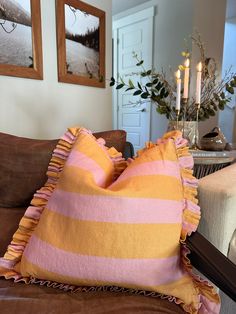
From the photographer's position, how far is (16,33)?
56.5 inches

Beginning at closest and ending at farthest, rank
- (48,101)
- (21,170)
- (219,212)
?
(219,212) → (21,170) → (48,101)

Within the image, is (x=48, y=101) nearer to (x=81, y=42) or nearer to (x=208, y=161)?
(x=81, y=42)

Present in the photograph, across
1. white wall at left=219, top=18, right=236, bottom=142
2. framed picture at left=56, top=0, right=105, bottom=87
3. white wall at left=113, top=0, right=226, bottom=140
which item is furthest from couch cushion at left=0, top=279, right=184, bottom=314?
white wall at left=219, top=18, right=236, bottom=142

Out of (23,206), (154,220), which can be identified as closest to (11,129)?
(23,206)

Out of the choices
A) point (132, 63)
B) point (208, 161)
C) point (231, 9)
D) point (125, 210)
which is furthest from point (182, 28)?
point (125, 210)

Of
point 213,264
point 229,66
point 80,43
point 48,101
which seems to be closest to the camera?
point 213,264

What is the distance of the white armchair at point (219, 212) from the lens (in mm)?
655

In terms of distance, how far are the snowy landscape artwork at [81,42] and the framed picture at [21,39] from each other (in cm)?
26

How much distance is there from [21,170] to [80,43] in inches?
52.7

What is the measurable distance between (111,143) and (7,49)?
3.24 feet

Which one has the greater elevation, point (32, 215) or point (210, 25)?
point (210, 25)

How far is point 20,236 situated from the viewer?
724 millimetres

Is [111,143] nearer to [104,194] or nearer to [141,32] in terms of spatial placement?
[104,194]

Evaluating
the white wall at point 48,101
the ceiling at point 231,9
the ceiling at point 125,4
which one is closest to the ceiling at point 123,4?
the ceiling at point 125,4
